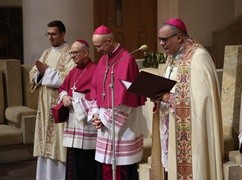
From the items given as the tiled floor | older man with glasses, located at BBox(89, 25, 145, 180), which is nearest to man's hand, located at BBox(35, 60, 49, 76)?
older man with glasses, located at BBox(89, 25, 145, 180)

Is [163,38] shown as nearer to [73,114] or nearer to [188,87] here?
[188,87]

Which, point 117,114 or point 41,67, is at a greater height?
point 41,67

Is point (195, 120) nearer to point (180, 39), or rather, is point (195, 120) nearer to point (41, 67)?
point (180, 39)

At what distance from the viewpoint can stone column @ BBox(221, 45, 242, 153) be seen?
15.4 feet

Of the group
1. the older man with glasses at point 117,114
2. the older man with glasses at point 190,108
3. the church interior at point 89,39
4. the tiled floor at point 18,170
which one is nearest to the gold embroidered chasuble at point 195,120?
the older man with glasses at point 190,108

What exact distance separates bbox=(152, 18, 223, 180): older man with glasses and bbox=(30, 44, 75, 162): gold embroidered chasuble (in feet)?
5.24

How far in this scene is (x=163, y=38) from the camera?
11.1 feet

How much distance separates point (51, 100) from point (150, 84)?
1.96 metres

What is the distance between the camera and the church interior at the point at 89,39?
4832 millimetres

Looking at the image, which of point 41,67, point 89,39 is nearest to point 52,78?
point 41,67

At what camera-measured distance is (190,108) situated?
11.3 ft

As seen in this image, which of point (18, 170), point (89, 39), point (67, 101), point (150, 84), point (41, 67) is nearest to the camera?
point (150, 84)

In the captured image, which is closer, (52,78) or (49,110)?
(52,78)

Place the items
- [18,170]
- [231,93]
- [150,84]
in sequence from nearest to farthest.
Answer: [150,84] < [231,93] < [18,170]
